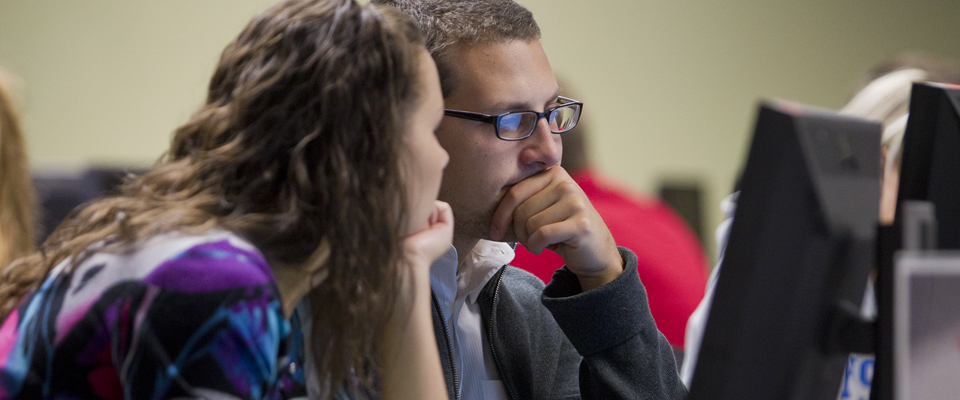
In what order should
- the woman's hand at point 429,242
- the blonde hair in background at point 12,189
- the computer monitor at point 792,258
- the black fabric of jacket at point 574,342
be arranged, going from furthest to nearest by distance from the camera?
the blonde hair in background at point 12,189 < the black fabric of jacket at point 574,342 < the woman's hand at point 429,242 < the computer monitor at point 792,258

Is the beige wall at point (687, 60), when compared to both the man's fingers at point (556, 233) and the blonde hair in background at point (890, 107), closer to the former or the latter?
the blonde hair in background at point (890, 107)

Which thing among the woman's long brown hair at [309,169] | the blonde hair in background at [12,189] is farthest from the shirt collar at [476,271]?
the blonde hair in background at [12,189]

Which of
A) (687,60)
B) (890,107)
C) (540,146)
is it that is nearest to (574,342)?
(540,146)

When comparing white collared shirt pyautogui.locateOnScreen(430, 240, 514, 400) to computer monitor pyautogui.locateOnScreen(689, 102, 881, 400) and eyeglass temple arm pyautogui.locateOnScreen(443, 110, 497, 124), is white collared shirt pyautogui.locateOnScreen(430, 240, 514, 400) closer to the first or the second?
eyeglass temple arm pyautogui.locateOnScreen(443, 110, 497, 124)

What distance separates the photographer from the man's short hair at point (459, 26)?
1163mm

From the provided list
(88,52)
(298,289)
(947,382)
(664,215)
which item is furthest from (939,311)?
(88,52)

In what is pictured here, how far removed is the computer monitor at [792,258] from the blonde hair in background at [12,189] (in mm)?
1673

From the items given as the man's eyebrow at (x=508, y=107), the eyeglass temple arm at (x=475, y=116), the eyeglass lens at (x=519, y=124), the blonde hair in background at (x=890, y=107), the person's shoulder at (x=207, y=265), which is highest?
the person's shoulder at (x=207, y=265)

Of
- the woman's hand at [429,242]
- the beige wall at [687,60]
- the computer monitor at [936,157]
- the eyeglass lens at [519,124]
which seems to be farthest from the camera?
the beige wall at [687,60]

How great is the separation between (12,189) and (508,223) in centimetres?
128

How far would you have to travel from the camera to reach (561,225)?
1.10 m

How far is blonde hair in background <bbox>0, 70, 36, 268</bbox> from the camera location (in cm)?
180

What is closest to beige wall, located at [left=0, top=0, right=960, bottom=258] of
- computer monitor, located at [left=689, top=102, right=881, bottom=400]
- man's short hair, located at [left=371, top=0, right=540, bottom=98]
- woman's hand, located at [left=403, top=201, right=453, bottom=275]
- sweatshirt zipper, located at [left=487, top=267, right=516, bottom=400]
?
man's short hair, located at [left=371, top=0, right=540, bottom=98]

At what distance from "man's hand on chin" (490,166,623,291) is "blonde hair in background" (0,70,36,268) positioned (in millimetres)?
1225
